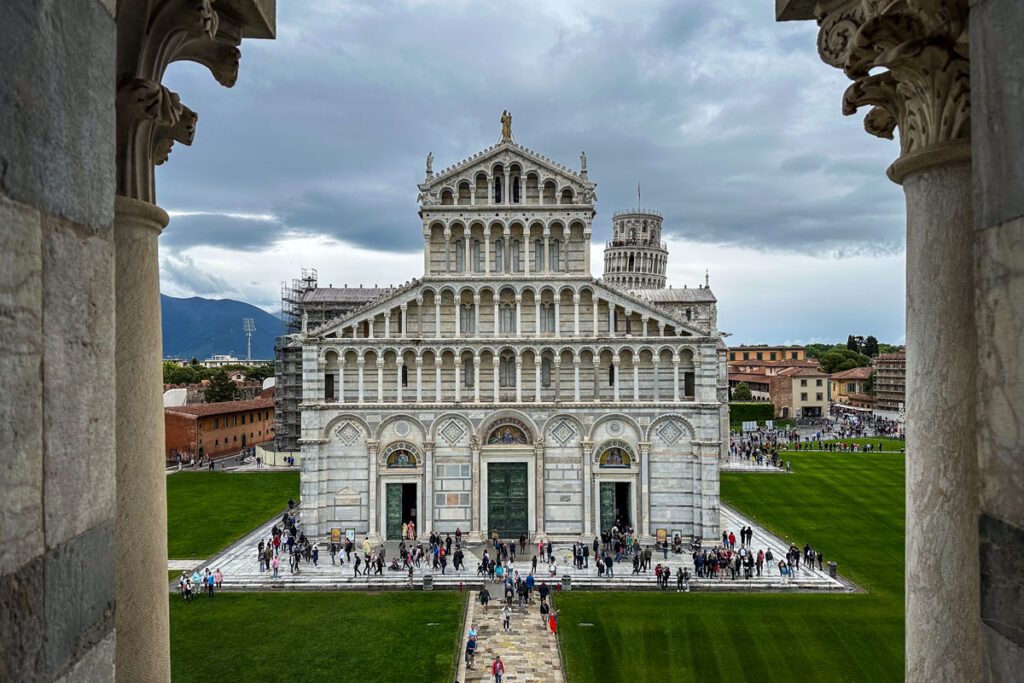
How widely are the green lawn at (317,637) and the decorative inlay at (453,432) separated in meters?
7.29

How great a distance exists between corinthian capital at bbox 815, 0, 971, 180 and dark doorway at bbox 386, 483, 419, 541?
28.1 m

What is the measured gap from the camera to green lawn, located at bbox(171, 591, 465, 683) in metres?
18.3

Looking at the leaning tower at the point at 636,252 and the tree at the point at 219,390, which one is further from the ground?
the leaning tower at the point at 636,252

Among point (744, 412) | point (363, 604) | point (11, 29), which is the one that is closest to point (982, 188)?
point (11, 29)

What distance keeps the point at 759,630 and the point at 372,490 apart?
16938 mm

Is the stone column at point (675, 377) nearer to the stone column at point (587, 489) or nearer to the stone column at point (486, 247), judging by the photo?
the stone column at point (587, 489)

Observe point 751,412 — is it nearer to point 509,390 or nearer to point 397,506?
point 509,390

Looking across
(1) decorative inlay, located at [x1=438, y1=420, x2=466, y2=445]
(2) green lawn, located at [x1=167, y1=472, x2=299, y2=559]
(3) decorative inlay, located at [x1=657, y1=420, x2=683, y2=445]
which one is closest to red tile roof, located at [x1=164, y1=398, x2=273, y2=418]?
(2) green lawn, located at [x1=167, y1=472, x2=299, y2=559]

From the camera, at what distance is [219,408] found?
6150 centimetres

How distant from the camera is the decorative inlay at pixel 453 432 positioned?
3081cm

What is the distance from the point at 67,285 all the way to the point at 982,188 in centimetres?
433

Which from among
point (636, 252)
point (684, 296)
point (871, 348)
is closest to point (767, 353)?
point (871, 348)

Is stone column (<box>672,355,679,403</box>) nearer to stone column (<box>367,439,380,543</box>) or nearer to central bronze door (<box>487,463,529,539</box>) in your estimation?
central bronze door (<box>487,463,529,539</box>)

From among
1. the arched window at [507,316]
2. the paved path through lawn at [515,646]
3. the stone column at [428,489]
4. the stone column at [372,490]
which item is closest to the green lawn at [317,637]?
the paved path through lawn at [515,646]
